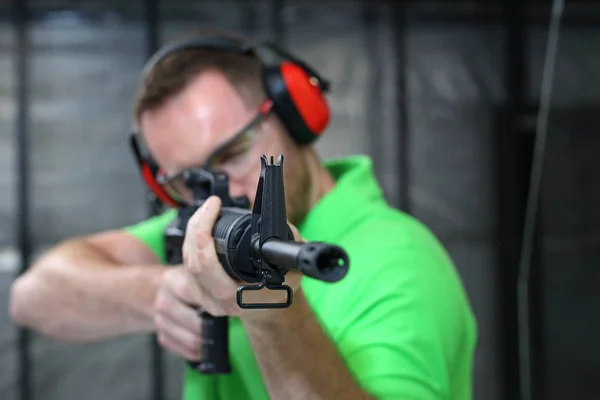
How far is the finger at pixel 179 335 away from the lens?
0.80 metres

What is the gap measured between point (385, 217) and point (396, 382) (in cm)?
24

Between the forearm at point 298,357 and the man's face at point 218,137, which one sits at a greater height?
the man's face at point 218,137

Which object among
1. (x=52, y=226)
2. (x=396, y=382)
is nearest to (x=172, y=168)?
(x=396, y=382)

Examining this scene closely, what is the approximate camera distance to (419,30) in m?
2.44

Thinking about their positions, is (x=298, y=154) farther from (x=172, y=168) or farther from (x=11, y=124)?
(x=11, y=124)

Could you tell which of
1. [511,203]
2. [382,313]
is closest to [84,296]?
[382,313]

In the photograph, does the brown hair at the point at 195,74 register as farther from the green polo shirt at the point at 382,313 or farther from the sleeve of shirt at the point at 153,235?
the sleeve of shirt at the point at 153,235

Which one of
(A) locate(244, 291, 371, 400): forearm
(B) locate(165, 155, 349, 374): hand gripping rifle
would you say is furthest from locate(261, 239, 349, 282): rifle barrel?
(A) locate(244, 291, 371, 400): forearm

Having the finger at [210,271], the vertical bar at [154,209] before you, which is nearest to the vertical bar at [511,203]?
the vertical bar at [154,209]

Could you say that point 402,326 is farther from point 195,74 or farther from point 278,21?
point 278,21

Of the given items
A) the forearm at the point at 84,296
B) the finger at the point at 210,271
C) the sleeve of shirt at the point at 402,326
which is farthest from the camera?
the forearm at the point at 84,296

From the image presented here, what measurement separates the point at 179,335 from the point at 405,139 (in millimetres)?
1711

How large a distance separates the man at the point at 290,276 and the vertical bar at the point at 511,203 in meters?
1.49

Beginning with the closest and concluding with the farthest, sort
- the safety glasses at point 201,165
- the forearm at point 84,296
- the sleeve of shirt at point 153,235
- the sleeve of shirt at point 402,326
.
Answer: the sleeve of shirt at point 402,326, the safety glasses at point 201,165, the forearm at point 84,296, the sleeve of shirt at point 153,235
